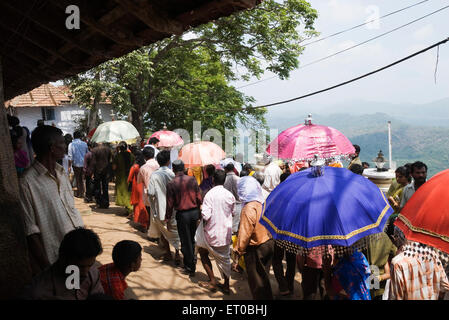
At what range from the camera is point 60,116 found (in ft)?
85.2

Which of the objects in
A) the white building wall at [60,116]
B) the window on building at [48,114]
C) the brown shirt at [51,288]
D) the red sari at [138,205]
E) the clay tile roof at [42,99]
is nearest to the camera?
the brown shirt at [51,288]

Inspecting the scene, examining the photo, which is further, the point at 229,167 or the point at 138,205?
the point at 138,205

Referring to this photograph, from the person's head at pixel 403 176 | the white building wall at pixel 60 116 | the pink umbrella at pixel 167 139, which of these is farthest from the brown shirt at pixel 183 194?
the white building wall at pixel 60 116

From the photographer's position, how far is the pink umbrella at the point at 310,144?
5.94 m

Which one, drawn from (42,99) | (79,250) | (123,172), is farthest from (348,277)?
(42,99)

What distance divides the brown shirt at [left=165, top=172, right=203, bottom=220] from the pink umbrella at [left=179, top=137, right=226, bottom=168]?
1.76 metres

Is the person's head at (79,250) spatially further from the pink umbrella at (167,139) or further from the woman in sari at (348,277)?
the pink umbrella at (167,139)

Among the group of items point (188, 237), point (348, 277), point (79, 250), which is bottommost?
point (188, 237)

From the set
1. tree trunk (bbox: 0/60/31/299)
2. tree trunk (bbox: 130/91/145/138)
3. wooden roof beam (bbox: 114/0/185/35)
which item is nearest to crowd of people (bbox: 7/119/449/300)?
tree trunk (bbox: 0/60/31/299)

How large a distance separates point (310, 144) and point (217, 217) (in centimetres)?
228

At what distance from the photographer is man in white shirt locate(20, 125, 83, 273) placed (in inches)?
101

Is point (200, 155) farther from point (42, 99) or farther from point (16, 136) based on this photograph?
point (42, 99)

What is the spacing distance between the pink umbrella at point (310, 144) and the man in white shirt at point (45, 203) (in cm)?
406
